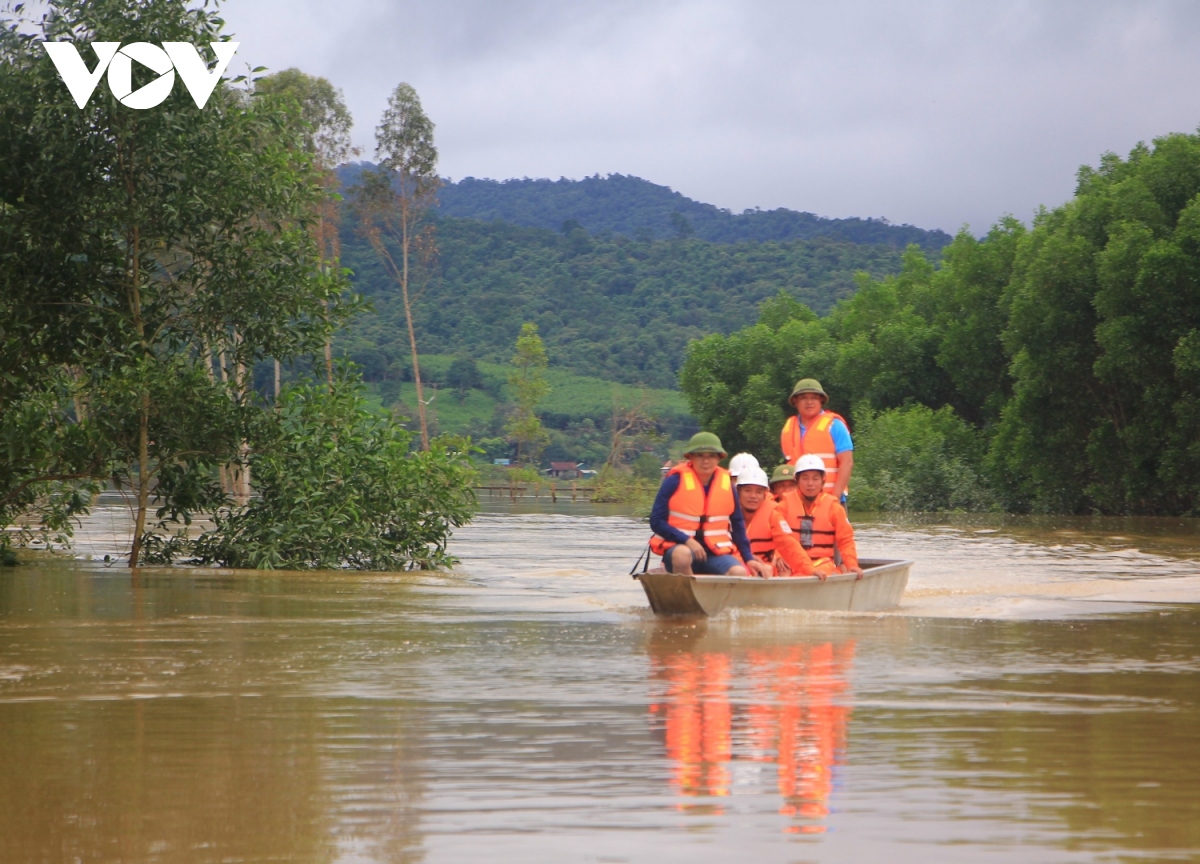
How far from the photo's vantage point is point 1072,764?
5.95 metres

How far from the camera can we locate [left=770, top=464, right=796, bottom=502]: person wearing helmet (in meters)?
12.7

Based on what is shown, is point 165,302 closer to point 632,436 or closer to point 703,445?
point 703,445

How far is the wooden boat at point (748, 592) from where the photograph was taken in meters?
11.3

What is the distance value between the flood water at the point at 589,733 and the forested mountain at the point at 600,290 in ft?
296

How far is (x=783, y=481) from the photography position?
12.8 meters

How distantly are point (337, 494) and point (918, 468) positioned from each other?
2860 cm

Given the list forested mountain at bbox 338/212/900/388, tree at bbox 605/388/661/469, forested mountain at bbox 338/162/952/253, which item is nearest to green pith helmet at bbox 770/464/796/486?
tree at bbox 605/388/661/469

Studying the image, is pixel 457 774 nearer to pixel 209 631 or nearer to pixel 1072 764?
pixel 1072 764

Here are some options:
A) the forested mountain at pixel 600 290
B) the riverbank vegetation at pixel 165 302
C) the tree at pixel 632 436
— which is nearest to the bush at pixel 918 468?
the tree at pixel 632 436

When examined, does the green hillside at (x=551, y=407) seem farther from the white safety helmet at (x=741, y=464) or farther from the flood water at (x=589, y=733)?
the flood water at (x=589, y=733)

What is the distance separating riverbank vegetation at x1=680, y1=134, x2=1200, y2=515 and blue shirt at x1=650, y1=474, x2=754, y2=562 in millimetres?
24744

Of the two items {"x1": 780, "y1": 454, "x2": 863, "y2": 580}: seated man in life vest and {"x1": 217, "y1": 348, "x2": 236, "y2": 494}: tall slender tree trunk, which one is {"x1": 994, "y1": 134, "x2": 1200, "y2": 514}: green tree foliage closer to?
{"x1": 217, "y1": 348, "x2": 236, "y2": 494}: tall slender tree trunk

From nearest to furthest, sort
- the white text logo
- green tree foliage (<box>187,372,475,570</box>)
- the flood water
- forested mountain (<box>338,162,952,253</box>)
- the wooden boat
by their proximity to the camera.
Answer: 1. the flood water
2. the wooden boat
3. the white text logo
4. green tree foliage (<box>187,372,475,570</box>)
5. forested mountain (<box>338,162,952,253</box>)

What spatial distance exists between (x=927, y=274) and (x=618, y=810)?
5354 centimetres
